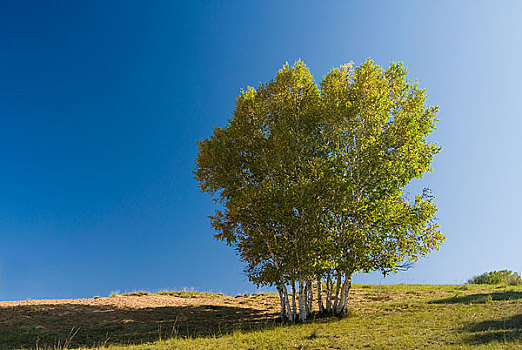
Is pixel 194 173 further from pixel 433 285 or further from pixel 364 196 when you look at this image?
pixel 433 285

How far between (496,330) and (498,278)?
22699mm

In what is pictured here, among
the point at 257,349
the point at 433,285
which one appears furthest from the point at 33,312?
the point at 433,285

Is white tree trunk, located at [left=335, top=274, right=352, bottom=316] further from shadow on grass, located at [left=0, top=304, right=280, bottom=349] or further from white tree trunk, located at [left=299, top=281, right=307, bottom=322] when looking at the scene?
shadow on grass, located at [left=0, top=304, right=280, bottom=349]

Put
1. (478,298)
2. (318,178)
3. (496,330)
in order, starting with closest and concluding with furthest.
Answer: (496,330) < (318,178) < (478,298)

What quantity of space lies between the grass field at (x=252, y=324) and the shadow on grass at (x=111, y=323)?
39 millimetres

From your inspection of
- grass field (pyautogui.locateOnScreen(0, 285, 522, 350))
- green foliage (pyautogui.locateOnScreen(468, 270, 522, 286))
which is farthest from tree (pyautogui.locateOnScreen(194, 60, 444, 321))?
green foliage (pyautogui.locateOnScreen(468, 270, 522, 286))

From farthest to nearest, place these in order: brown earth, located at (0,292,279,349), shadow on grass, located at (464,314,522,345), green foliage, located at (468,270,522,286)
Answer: green foliage, located at (468,270,522,286) < brown earth, located at (0,292,279,349) < shadow on grass, located at (464,314,522,345)

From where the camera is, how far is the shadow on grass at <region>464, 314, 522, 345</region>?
1080cm

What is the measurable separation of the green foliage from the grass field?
32.0ft

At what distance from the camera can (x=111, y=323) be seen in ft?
56.7

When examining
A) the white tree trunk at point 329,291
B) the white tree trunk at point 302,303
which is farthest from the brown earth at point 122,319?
the white tree trunk at point 329,291

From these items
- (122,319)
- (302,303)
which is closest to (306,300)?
(302,303)

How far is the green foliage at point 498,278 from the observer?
30.0 metres

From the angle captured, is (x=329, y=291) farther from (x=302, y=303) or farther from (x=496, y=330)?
(x=496, y=330)
